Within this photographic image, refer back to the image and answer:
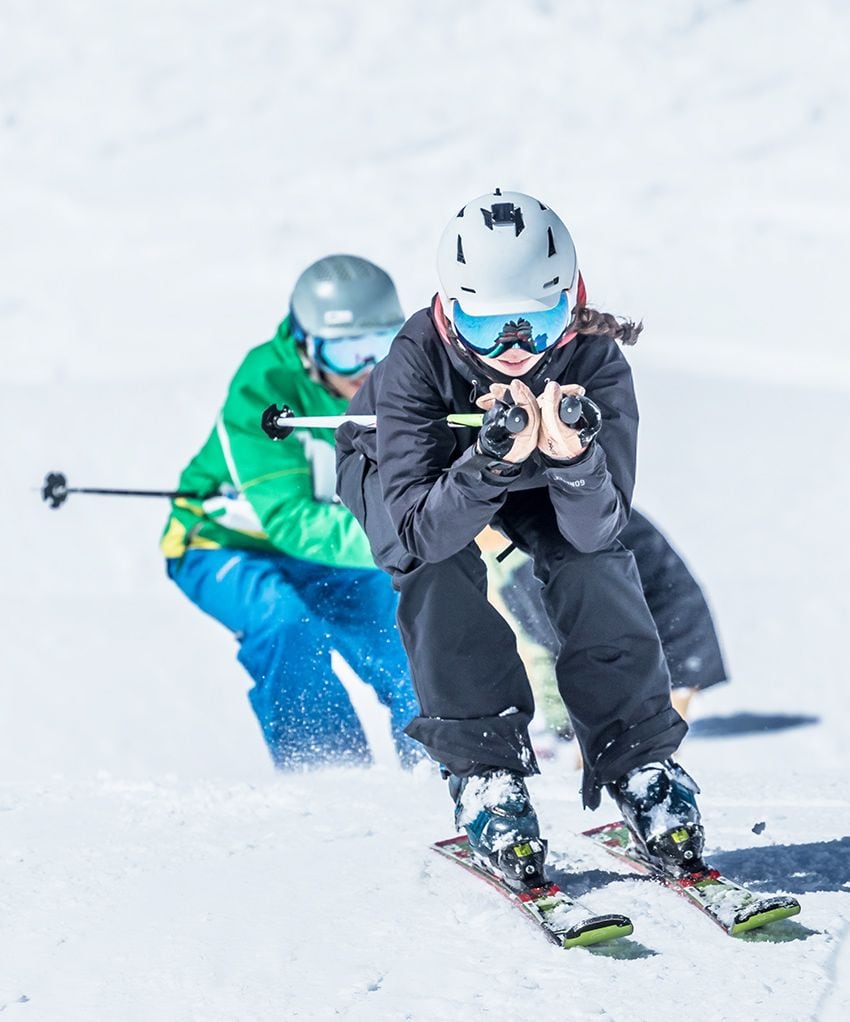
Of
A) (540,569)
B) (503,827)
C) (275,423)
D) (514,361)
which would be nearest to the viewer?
(503,827)

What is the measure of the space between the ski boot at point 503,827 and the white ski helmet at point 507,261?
103 cm

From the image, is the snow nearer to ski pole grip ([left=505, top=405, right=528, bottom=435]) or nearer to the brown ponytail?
ski pole grip ([left=505, top=405, right=528, bottom=435])

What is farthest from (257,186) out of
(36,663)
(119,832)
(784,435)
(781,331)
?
(119,832)

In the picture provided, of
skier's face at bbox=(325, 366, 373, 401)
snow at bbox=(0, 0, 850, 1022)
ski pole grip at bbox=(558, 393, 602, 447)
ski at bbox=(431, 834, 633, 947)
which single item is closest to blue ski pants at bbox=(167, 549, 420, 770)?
snow at bbox=(0, 0, 850, 1022)

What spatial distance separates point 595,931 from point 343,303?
3.80 metres

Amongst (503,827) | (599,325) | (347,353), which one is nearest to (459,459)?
(599,325)

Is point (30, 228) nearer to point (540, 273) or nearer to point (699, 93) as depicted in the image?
point (699, 93)

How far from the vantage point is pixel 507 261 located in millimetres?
3596

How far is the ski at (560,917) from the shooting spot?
3195mm

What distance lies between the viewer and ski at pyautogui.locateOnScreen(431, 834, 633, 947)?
3195mm

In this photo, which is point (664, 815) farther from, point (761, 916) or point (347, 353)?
point (347, 353)

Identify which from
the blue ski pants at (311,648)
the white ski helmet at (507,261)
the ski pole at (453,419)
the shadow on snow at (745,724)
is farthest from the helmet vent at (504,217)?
the shadow on snow at (745,724)

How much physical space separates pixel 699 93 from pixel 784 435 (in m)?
13.3

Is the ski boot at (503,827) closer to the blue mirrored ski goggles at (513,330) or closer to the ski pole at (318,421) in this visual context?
the ski pole at (318,421)
